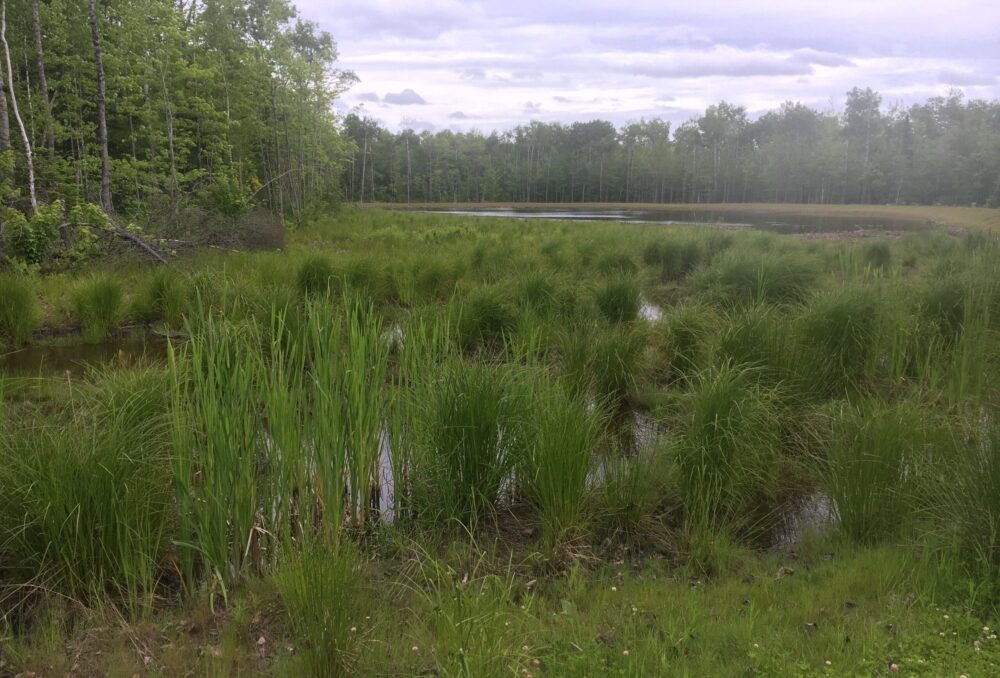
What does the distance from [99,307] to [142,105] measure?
659 inches

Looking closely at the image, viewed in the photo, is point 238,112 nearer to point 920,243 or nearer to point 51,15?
point 51,15

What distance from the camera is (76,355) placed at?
26.6 ft

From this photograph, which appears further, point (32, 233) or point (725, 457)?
point (32, 233)

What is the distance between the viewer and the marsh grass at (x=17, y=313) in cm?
831

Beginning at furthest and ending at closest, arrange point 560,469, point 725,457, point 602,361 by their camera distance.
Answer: point 602,361, point 725,457, point 560,469

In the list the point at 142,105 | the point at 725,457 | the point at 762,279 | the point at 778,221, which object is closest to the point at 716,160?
the point at 778,221

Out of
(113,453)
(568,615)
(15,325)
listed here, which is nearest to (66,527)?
(113,453)

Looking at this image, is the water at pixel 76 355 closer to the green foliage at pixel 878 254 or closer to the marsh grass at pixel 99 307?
the marsh grass at pixel 99 307

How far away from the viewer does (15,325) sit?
8305 millimetres

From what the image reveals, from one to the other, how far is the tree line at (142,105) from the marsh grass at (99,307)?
2.50m

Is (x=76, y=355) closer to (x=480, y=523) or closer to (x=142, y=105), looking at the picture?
(x=480, y=523)

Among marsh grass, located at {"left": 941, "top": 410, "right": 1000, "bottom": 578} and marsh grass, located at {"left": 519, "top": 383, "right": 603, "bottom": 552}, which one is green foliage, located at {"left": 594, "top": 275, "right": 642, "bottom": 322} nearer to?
marsh grass, located at {"left": 519, "top": 383, "right": 603, "bottom": 552}

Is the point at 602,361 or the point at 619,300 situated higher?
the point at 619,300

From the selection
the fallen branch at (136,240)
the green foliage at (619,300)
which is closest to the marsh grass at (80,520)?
the green foliage at (619,300)
